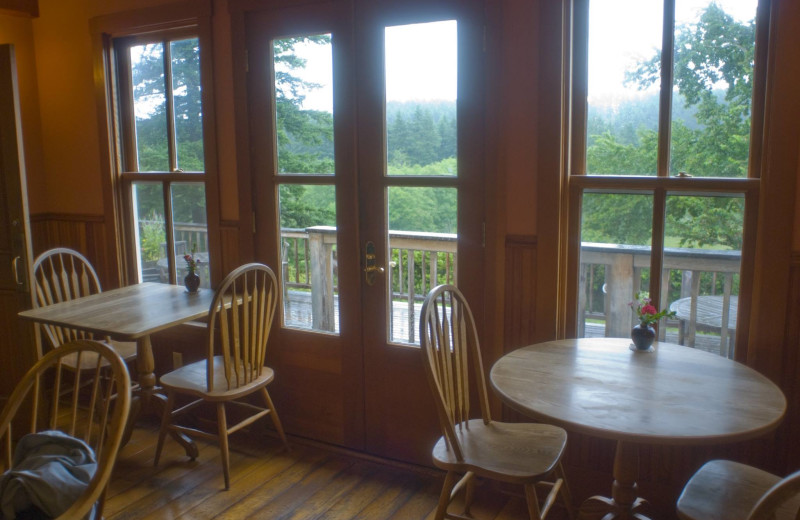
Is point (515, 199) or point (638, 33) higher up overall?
point (638, 33)

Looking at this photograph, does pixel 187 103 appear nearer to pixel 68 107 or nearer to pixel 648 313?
pixel 68 107

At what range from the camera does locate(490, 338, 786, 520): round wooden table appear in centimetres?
167

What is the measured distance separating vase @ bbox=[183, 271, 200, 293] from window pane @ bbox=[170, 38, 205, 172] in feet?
1.88

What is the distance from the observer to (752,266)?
2230mm

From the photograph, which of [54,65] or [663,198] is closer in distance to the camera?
[663,198]

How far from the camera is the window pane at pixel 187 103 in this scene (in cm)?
333

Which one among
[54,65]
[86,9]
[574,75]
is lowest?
[574,75]

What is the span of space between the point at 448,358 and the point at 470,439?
28 cm

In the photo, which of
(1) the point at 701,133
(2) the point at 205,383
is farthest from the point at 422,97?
(2) the point at 205,383

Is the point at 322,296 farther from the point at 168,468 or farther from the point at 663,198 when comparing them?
the point at 663,198

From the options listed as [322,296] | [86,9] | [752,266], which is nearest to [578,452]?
[752,266]

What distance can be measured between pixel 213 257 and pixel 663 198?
221 centimetres

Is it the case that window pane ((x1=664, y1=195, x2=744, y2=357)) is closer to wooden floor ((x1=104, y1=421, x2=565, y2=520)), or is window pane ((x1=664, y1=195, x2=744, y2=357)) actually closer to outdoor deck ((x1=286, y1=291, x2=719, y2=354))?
outdoor deck ((x1=286, y1=291, x2=719, y2=354))

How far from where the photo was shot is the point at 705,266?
235cm
